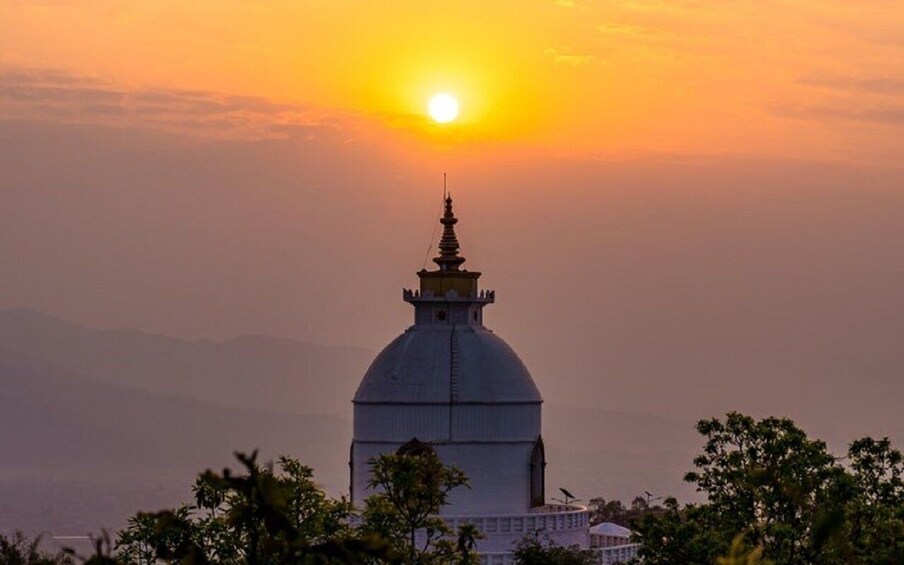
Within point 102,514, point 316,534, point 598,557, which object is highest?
point 102,514

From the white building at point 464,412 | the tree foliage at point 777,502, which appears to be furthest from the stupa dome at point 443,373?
the tree foliage at point 777,502

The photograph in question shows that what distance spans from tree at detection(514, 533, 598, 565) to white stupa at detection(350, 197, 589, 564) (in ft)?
4.34

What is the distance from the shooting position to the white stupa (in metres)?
77.1

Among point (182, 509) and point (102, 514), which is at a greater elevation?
point (102, 514)

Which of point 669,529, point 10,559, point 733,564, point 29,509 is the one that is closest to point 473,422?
point 10,559

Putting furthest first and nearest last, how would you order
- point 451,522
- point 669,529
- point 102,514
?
point 102,514 < point 451,522 < point 669,529

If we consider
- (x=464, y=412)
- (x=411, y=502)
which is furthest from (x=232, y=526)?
(x=464, y=412)

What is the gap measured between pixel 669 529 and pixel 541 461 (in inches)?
1241

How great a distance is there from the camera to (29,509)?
513ft

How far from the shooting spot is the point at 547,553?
69312 mm

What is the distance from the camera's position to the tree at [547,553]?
65812mm

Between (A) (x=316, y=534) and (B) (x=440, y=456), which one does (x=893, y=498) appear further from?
(B) (x=440, y=456)

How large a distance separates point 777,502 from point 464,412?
30109 mm

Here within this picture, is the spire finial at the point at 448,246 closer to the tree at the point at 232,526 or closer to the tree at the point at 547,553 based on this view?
the tree at the point at 547,553
